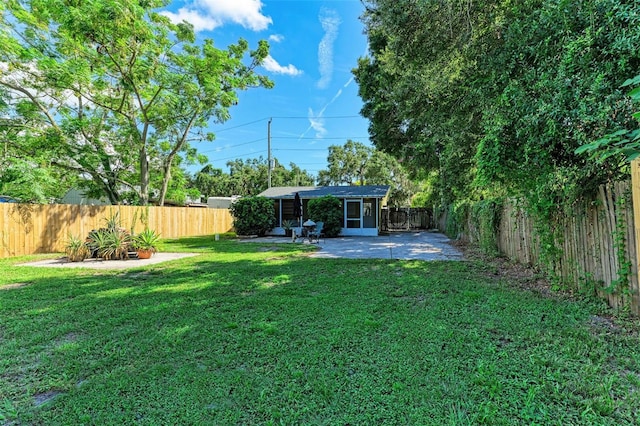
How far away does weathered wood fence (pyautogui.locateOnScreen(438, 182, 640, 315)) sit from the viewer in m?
3.28

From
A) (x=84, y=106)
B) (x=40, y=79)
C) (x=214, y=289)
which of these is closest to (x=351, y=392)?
(x=214, y=289)

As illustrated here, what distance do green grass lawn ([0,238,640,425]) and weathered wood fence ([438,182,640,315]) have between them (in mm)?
394

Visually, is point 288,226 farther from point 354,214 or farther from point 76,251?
point 76,251

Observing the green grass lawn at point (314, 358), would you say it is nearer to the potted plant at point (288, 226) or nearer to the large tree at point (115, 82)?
the potted plant at point (288, 226)

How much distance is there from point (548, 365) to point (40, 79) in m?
18.1

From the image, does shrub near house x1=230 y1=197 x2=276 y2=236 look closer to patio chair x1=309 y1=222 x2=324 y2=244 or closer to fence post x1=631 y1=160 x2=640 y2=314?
patio chair x1=309 y1=222 x2=324 y2=244

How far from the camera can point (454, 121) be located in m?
6.93

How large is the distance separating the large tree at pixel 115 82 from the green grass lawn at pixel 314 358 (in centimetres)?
1146

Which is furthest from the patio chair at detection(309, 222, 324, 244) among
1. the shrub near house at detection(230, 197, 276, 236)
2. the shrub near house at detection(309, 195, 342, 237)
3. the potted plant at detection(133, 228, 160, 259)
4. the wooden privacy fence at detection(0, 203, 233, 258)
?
the wooden privacy fence at detection(0, 203, 233, 258)

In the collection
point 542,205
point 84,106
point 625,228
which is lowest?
point 625,228

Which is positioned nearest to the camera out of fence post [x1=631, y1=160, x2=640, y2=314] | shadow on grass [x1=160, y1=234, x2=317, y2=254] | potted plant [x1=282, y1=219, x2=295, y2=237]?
fence post [x1=631, y1=160, x2=640, y2=314]

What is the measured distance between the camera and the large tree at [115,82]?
1171cm

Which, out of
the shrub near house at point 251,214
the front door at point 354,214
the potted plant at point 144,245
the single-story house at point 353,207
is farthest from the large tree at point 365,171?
the potted plant at point 144,245

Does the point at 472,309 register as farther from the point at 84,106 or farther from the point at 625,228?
the point at 84,106
